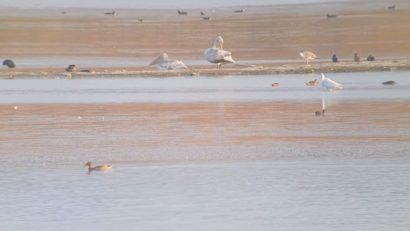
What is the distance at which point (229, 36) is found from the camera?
1529 inches

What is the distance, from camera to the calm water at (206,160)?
11547 mm

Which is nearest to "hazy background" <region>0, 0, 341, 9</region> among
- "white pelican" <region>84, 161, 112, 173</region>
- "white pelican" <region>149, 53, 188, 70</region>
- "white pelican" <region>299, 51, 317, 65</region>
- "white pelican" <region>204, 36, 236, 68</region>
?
"white pelican" <region>299, 51, 317, 65</region>

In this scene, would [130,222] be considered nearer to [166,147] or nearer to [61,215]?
[61,215]

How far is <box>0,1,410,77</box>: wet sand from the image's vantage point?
96.7 feet

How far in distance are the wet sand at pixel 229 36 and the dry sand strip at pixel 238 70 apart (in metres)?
0.02

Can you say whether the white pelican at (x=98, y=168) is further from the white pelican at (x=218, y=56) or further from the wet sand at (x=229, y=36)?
the white pelican at (x=218, y=56)

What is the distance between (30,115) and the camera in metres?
20.8

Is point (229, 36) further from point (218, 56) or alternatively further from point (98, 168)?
point (98, 168)

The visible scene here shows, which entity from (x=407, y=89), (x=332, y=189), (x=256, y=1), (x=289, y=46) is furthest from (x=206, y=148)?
(x=256, y=1)

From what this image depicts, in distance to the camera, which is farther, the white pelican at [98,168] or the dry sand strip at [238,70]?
the dry sand strip at [238,70]

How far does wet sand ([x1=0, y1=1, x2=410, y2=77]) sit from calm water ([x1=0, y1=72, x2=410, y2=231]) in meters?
4.90

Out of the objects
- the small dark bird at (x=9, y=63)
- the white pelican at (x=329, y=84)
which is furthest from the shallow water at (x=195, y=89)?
the small dark bird at (x=9, y=63)

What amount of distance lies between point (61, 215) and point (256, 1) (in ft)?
151

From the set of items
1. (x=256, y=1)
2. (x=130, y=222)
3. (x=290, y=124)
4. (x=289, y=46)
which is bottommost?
(x=130, y=222)
